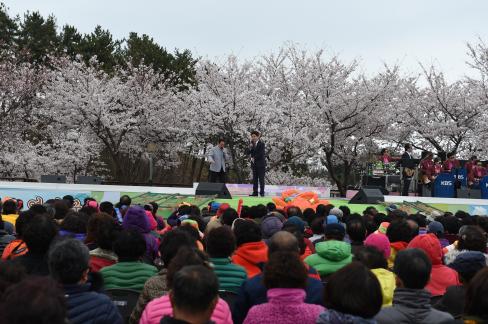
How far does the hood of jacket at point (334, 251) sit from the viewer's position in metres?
4.30

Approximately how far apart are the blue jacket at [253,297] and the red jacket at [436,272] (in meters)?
1.25

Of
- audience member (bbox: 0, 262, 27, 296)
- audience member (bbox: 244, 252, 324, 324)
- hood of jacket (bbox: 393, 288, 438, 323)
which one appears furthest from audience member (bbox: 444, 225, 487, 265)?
audience member (bbox: 0, 262, 27, 296)

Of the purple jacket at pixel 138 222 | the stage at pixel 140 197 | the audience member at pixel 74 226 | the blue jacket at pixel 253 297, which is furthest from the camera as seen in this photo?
the stage at pixel 140 197

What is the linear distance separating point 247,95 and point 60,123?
8.84 m

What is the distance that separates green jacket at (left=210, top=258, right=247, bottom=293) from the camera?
374 centimetres

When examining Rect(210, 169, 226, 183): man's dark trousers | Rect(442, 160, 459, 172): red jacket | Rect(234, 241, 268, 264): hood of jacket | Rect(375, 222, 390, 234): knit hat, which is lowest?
Rect(234, 241, 268, 264): hood of jacket

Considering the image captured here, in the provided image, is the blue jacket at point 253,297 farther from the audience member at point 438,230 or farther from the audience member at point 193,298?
the audience member at point 438,230

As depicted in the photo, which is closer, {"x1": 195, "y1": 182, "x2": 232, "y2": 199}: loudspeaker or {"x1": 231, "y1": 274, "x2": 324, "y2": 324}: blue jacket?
{"x1": 231, "y1": 274, "x2": 324, "y2": 324}: blue jacket

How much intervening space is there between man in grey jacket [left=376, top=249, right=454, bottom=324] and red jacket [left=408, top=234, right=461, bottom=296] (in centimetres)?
105

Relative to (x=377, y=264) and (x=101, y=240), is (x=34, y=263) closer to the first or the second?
(x=101, y=240)

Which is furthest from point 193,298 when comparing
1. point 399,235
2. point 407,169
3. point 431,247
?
point 407,169

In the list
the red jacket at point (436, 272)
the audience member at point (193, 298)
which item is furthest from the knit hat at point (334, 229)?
the audience member at point (193, 298)

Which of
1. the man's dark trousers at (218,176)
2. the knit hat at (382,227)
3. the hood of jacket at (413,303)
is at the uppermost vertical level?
the man's dark trousers at (218,176)

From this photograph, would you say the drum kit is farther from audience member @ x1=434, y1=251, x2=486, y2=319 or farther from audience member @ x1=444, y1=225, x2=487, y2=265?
audience member @ x1=434, y1=251, x2=486, y2=319
